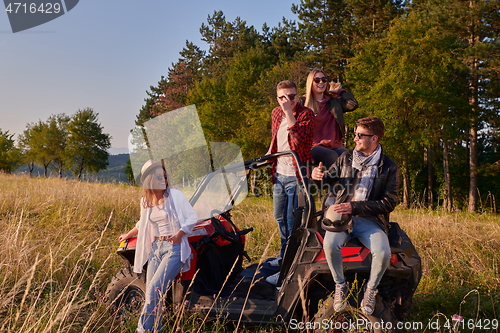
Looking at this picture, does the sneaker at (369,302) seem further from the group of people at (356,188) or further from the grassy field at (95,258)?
the grassy field at (95,258)

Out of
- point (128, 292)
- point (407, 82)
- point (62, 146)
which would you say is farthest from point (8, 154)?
point (128, 292)

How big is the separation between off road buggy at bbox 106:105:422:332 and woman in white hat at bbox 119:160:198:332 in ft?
0.74

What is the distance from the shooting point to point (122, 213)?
28.5 ft

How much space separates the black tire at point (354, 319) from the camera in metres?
2.99

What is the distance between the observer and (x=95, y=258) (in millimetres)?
5758

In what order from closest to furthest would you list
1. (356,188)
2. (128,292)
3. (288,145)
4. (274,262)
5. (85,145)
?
1. (356,188)
2. (128,292)
3. (288,145)
4. (274,262)
5. (85,145)

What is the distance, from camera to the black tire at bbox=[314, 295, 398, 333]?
299cm

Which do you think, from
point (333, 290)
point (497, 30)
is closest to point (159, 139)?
point (333, 290)

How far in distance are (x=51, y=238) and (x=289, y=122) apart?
440 cm

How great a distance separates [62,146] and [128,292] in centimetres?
5853

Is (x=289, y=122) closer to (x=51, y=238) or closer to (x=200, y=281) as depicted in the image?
(x=200, y=281)

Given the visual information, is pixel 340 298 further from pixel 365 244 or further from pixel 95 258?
pixel 95 258

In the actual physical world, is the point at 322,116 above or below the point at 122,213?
above

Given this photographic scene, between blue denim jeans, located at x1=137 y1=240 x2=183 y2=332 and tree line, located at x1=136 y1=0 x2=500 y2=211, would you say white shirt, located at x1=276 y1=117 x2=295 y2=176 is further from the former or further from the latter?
tree line, located at x1=136 y1=0 x2=500 y2=211
